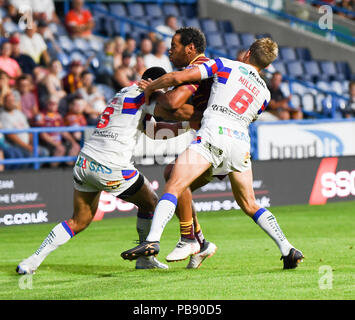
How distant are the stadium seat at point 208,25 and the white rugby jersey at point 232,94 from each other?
49.0 ft

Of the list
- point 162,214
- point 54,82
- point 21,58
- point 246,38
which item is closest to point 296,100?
point 246,38

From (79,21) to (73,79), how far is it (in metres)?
3.04

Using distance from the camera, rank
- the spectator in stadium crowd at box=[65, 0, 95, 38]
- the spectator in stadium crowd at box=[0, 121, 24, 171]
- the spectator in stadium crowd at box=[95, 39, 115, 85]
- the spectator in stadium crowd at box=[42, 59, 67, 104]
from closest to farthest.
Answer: the spectator in stadium crowd at box=[0, 121, 24, 171] → the spectator in stadium crowd at box=[42, 59, 67, 104] → the spectator in stadium crowd at box=[95, 39, 115, 85] → the spectator in stadium crowd at box=[65, 0, 95, 38]

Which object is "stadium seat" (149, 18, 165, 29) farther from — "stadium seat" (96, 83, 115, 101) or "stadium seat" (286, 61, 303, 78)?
"stadium seat" (96, 83, 115, 101)

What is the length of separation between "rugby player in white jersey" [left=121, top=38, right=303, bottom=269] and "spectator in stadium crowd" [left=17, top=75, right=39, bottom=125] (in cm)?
791

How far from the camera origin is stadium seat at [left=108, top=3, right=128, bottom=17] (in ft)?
76.6

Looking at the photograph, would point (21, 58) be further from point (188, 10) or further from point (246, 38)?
point (188, 10)

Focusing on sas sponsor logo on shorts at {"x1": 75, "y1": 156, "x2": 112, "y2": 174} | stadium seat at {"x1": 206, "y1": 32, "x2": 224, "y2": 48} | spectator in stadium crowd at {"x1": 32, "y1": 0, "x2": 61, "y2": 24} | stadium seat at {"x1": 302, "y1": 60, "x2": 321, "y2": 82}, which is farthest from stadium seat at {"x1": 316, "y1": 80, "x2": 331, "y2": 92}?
sas sponsor logo on shorts at {"x1": 75, "y1": 156, "x2": 112, "y2": 174}

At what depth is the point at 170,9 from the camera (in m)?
24.4

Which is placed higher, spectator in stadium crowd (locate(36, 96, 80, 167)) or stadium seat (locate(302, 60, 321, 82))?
stadium seat (locate(302, 60, 321, 82))

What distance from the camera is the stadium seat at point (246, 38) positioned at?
23.8m

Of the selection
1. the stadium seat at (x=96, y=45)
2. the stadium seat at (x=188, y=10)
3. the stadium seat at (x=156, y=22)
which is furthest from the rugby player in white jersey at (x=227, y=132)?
the stadium seat at (x=188, y=10)

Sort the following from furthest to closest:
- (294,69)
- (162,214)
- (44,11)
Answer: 1. (294,69)
2. (44,11)
3. (162,214)
